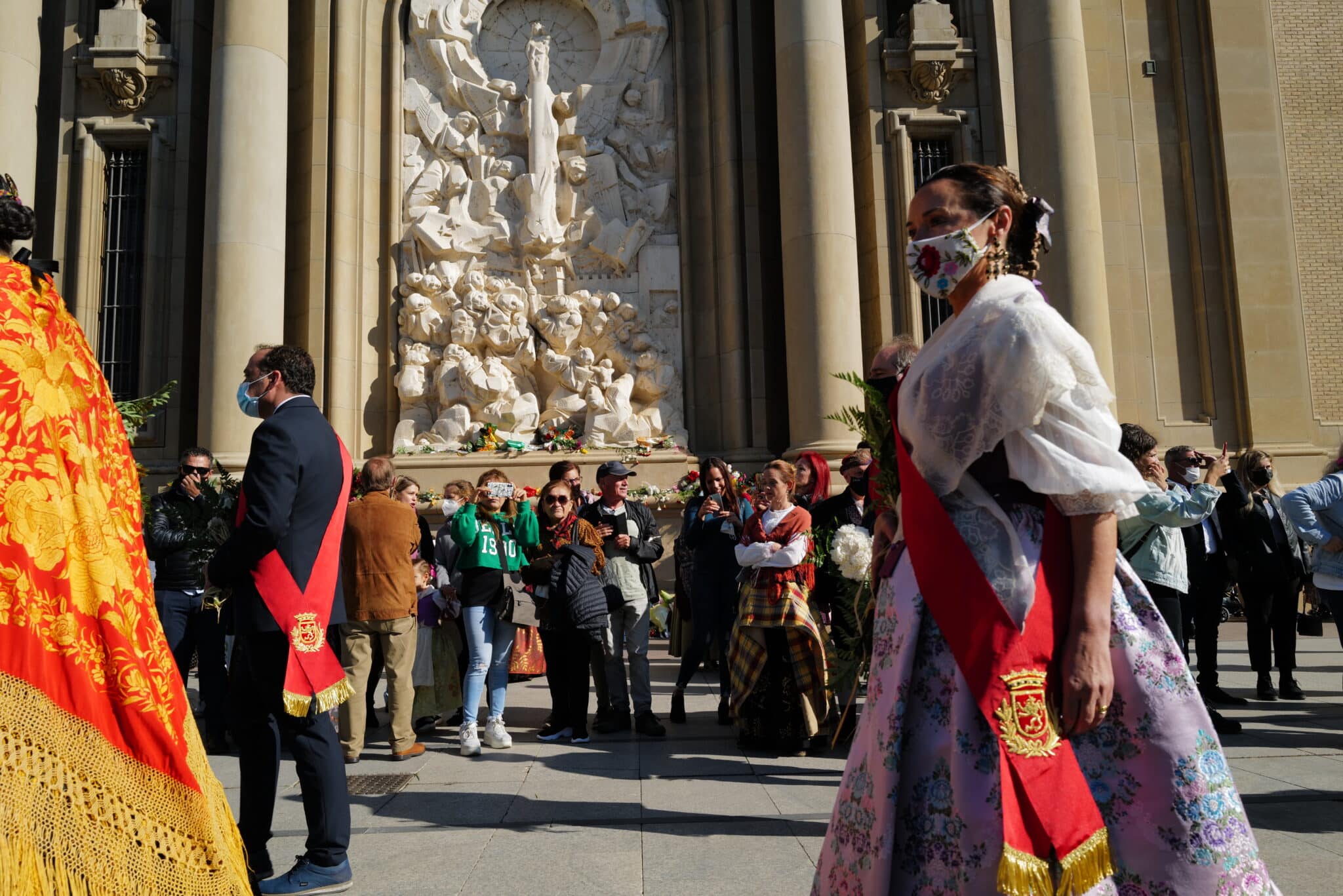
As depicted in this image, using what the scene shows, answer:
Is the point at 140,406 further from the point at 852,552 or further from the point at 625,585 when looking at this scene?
the point at 852,552

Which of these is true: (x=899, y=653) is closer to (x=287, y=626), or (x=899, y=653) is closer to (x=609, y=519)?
(x=287, y=626)

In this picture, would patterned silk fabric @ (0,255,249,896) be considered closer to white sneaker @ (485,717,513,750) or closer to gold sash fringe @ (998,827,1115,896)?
gold sash fringe @ (998,827,1115,896)

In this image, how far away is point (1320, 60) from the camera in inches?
603

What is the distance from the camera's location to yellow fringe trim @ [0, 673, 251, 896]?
2486 millimetres

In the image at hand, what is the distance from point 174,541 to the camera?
24.2 ft

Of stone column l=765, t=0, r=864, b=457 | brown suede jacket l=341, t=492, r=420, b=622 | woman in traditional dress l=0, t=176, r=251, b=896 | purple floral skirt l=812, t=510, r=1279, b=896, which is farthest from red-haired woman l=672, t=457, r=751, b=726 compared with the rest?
purple floral skirt l=812, t=510, r=1279, b=896

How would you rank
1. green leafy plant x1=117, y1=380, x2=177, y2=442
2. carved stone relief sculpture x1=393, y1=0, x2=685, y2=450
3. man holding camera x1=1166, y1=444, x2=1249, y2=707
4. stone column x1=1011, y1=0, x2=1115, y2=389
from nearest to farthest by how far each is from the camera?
man holding camera x1=1166, y1=444, x2=1249, y2=707
green leafy plant x1=117, y1=380, x2=177, y2=442
stone column x1=1011, y1=0, x2=1115, y2=389
carved stone relief sculpture x1=393, y1=0, x2=685, y2=450

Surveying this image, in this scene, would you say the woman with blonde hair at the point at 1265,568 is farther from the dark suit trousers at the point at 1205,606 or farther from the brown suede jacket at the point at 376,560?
the brown suede jacket at the point at 376,560

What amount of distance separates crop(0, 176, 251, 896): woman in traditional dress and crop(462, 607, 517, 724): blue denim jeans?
13.4ft

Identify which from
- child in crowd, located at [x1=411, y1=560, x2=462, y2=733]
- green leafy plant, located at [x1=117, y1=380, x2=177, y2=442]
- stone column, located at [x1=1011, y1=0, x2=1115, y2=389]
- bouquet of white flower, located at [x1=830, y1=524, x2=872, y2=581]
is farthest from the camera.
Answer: stone column, located at [x1=1011, y1=0, x2=1115, y2=389]

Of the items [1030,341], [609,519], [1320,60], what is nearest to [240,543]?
[1030,341]

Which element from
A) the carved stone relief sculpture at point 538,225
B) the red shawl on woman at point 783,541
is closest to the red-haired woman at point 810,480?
the red shawl on woman at point 783,541

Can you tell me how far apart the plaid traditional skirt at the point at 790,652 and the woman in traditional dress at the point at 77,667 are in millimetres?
4003

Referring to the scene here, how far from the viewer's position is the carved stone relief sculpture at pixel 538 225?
13.8 meters
